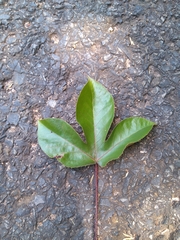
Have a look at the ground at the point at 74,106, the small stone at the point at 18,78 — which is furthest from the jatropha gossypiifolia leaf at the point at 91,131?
the small stone at the point at 18,78

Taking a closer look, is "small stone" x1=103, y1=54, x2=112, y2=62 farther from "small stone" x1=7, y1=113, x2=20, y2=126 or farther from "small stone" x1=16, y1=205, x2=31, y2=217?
"small stone" x1=16, y1=205, x2=31, y2=217

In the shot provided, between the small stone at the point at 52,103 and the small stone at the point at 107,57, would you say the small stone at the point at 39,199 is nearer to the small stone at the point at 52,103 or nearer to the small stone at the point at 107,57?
the small stone at the point at 52,103

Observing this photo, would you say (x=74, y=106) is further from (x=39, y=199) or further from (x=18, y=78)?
(x=39, y=199)

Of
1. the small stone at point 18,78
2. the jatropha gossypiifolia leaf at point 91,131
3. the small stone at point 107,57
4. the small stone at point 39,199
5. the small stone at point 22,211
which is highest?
the small stone at point 107,57

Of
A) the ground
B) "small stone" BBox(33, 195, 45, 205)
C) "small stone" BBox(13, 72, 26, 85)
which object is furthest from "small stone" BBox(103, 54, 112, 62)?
"small stone" BBox(33, 195, 45, 205)

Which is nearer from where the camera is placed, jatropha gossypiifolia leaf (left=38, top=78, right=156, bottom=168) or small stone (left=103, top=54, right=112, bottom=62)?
jatropha gossypiifolia leaf (left=38, top=78, right=156, bottom=168)

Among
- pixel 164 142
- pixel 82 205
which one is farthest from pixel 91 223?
pixel 164 142
